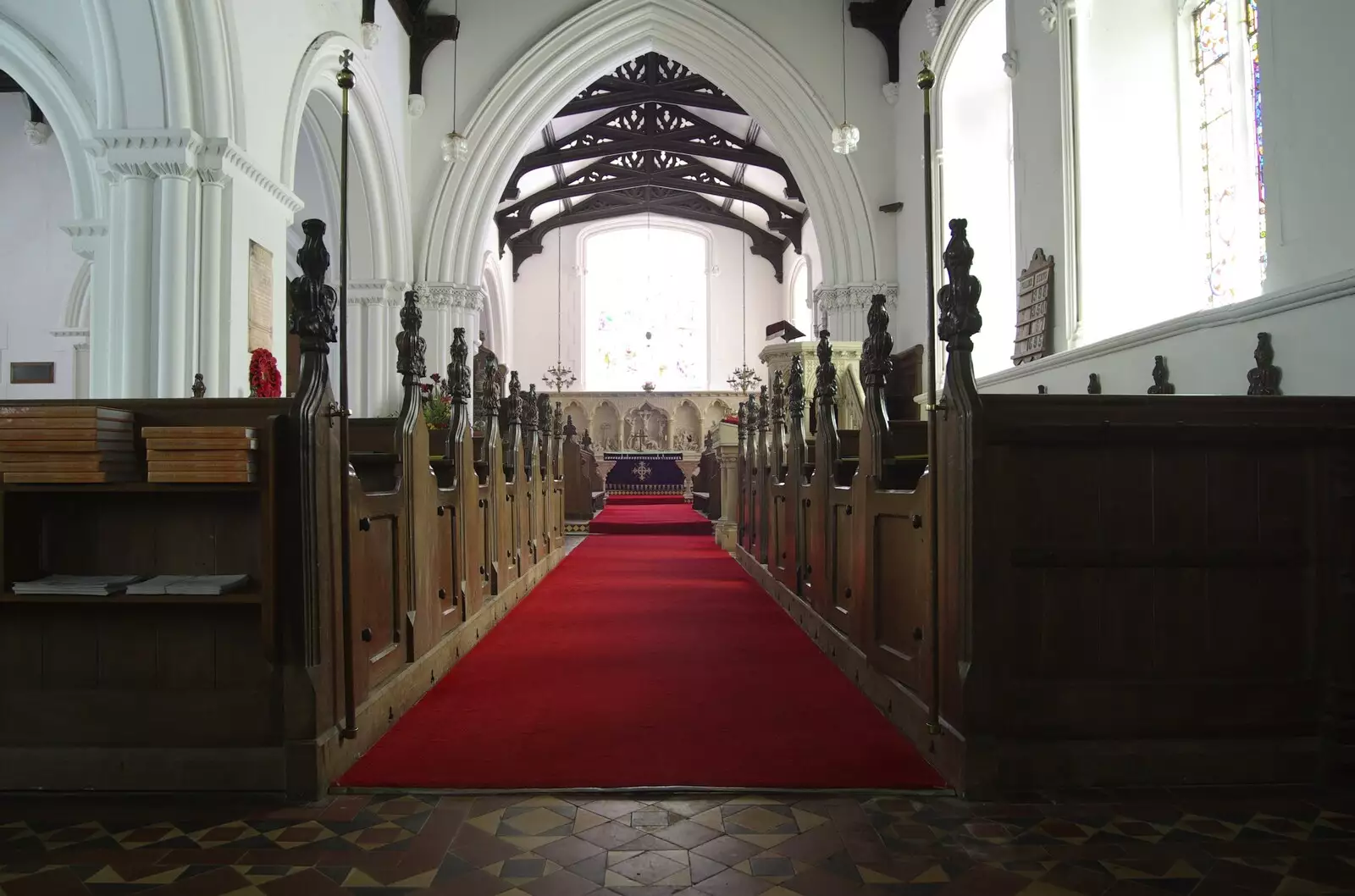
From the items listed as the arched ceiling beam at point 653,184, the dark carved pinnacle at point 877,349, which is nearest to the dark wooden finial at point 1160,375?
the dark carved pinnacle at point 877,349

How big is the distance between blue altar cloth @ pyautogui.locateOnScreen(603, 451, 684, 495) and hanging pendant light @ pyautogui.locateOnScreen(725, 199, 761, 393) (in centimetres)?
310

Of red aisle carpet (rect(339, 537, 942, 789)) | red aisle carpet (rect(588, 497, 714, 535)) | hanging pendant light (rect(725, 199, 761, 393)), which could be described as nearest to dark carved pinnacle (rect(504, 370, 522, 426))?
red aisle carpet (rect(339, 537, 942, 789))

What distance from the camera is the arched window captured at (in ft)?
29.1

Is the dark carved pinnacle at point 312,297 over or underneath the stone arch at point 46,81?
underneath

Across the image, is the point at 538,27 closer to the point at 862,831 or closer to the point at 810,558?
the point at 810,558

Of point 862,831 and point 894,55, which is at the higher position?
point 894,55

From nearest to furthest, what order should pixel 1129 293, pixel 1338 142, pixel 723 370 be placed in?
pixel 1338 142 → pixel 1129 293 → pixel 723 370

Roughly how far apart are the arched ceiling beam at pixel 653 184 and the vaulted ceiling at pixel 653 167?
0.06ft

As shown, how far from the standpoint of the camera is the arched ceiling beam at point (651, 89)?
1291 centimetres

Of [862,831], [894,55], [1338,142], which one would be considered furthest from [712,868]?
[894,55]

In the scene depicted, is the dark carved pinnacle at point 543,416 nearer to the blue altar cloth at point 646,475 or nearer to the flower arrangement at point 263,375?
the flower arrangement at point 263,375

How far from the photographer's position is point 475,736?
8.14ft

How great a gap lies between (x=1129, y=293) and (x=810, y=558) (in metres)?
3.46

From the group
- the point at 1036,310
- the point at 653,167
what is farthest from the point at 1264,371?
the point at 653,167
